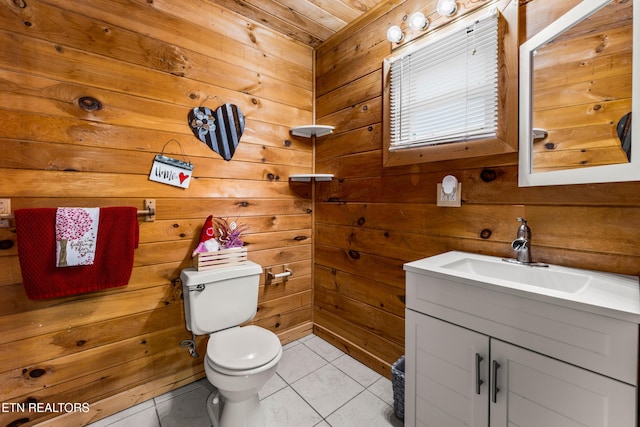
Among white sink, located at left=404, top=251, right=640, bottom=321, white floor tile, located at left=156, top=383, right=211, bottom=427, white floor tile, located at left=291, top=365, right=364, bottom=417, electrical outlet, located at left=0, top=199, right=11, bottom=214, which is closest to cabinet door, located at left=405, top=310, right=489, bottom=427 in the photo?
white sink, located at left=404, top=251, right=640, bottom=321

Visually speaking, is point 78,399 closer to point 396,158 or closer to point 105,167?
point 105,167

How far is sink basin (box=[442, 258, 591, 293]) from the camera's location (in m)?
1.11

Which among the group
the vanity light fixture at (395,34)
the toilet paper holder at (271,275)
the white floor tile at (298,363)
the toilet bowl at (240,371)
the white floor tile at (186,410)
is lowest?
the white floor tile at (186,410)

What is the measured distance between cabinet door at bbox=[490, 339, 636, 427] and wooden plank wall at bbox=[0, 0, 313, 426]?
1.56m

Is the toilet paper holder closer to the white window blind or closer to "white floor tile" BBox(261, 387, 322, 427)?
"white floor tile" BBox(261, 387, 322, 427)

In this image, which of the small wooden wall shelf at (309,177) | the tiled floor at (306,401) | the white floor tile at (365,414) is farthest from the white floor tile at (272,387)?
the small wooden wall shelf at (309,177)

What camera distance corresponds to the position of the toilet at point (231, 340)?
50.9 inches

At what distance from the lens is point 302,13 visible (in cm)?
195

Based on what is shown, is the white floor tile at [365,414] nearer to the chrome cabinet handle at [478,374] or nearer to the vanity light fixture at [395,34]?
the chrome cabinet handle at [478,374]

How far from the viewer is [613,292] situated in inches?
35.9

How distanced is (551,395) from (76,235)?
2.01m

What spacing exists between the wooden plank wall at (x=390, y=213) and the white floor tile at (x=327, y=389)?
9.2 inches

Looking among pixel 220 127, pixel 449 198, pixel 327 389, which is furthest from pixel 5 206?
pixel 449 198

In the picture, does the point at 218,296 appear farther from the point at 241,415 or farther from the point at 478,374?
the point at 478,374
